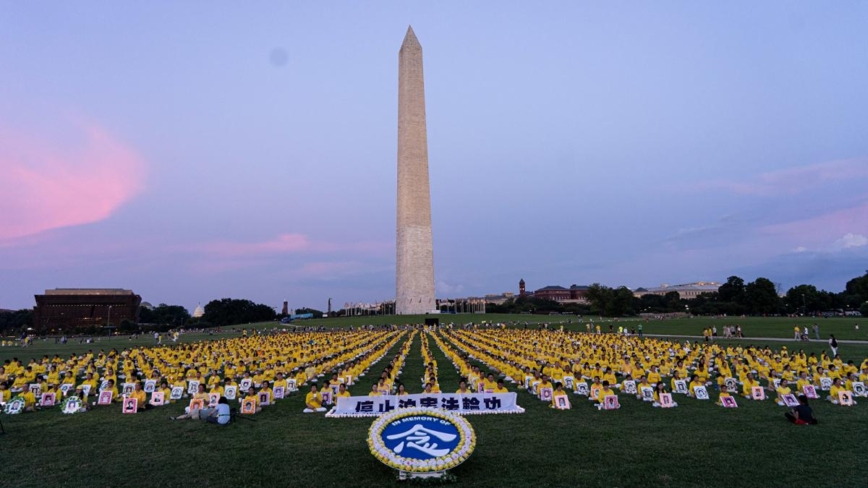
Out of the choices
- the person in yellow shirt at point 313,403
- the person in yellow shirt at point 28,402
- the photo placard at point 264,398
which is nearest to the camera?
the person in yellow shirt at point 313,403

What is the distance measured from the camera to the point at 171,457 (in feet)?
32.2

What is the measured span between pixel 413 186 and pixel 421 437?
203 feet

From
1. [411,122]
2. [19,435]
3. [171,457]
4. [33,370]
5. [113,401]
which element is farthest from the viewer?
[411,122]

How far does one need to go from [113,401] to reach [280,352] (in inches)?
486

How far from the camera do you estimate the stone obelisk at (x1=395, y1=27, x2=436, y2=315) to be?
2702 inches

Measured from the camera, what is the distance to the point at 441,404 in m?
12.5

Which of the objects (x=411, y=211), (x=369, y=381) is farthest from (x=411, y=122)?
(x=369, y=381)

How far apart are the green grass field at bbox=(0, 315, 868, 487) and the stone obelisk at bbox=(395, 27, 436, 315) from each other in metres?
56.0

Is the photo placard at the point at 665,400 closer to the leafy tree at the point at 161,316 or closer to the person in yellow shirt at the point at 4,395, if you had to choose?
the person in yellow shirt at the point at 4,395

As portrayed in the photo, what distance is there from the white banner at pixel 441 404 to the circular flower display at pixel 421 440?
3.71m

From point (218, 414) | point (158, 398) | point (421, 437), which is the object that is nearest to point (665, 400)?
point (421, 437)

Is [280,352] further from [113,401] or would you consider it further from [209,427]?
[209,427]

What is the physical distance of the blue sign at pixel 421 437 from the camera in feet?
26.6

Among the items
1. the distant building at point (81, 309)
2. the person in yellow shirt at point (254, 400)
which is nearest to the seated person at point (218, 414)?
the person in yellow shirt at point (254, 400)
